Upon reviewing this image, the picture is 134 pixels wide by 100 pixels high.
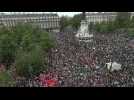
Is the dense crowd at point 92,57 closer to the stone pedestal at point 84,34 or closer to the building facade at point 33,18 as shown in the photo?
the stone pedestal at point 84,34

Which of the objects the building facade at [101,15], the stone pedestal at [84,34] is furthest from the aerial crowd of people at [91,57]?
the building facade at [101,15]

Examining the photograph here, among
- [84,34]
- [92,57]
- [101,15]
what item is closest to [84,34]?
[84,34]

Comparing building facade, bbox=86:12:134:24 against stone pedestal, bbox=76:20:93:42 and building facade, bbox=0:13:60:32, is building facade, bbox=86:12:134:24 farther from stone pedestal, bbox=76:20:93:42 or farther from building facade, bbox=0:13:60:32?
stone pedestal, bbox=76:20:93:42

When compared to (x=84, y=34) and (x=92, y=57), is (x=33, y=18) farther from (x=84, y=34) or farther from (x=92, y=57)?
(x=84, y=34)

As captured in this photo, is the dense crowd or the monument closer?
the dense crowd

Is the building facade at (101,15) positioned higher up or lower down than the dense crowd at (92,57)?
higher up

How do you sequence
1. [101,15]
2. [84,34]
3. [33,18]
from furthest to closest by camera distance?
[84,34] < [33,18] < [101,15]

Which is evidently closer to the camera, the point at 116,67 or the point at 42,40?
the point at 116,67

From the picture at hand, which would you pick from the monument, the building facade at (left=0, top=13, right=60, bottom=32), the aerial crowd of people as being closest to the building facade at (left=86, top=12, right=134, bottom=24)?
the building facade at (left=0, top=13, right=60, bottom=32)
